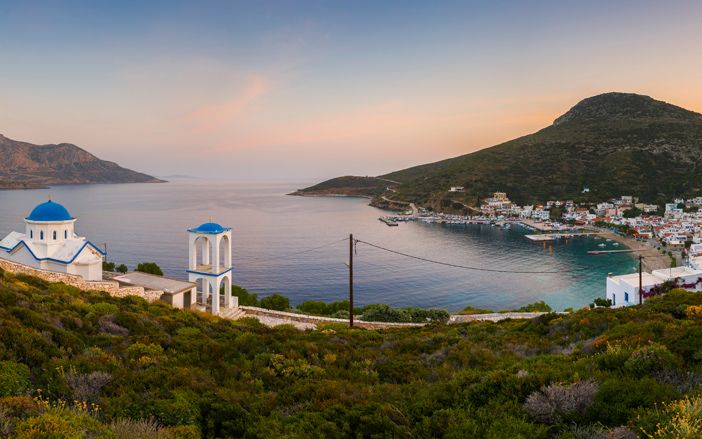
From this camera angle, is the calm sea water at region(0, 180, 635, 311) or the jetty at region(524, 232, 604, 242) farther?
→ the jetty at region(524, 232, 604, 242)

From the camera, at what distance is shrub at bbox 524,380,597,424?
14.0ft

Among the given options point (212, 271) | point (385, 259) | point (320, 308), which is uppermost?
point (212, 271)

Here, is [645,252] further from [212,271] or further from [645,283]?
[212,271]

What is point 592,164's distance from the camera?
4166 inches

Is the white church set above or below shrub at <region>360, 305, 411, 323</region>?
above

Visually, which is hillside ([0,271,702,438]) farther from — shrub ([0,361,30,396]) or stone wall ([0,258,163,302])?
stone wall ([0,258,163,302])

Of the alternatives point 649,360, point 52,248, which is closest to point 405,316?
point 649,360

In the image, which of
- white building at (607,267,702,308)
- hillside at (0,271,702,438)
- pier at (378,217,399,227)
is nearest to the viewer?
hillside at (0,271,702,438)

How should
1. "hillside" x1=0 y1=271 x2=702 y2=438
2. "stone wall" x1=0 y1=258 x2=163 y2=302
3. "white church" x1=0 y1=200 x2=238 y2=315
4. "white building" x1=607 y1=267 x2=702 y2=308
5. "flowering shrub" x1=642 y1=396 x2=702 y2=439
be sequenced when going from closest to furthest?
1. "flowering shrub" x1=642 y1=396 x2=702 y2=439
2. "hillside" x1=0 y1=271 x2=702 y2=438
3. "stone wall" x1=0 y1=258 x2=163 y2=302
4. "white church" x1=0 y1=200 x2=238 y2=315
5. "white building" x1=607 y1=267 x2=702 y2=308

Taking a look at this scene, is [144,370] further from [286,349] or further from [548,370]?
[548,370]

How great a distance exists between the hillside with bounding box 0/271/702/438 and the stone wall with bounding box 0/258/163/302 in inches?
277

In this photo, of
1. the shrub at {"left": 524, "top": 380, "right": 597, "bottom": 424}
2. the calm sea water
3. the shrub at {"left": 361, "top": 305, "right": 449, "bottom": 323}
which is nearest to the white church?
the shrub at {"left": 361, "top": 305, "right": 449, "bottom": 323}

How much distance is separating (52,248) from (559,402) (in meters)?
22.5

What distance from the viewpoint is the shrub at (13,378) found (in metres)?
4.67
